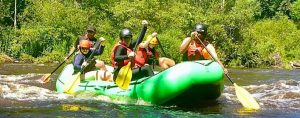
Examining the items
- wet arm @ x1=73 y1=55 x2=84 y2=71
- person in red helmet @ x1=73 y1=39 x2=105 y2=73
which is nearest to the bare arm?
person in red helmet @ x1=73 y1=39 x2=105 y2=73

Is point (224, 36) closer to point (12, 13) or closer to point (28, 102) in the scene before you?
point (12, 13)

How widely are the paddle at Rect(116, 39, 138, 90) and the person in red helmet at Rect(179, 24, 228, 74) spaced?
974 millimetres

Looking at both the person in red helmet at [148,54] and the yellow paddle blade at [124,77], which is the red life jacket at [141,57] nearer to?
the person in red helmet at [148,54]

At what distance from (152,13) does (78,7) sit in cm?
575

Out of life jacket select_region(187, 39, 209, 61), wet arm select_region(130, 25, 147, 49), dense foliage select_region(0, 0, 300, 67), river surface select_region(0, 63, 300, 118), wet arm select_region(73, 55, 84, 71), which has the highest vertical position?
dense foliage select_region(0, 0, 300, 67)

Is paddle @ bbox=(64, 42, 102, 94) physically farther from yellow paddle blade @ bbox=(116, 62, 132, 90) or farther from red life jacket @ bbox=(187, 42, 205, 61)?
red life jacket @ bbox=(187, 42, 205, 61)

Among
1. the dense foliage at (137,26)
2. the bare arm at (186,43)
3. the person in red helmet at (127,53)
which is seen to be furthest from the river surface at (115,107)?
the dense foliage at (137,26)

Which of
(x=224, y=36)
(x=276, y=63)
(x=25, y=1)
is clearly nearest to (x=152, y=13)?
(x=224, y=36)

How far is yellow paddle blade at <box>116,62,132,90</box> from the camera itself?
7793mm

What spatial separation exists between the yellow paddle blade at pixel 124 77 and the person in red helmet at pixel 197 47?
3.21ft

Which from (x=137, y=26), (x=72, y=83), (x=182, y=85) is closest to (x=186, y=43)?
(x=182, y=85)

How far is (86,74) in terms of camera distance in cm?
1001

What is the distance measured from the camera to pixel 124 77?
7.80 m

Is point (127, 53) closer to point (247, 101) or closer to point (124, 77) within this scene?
point (124, 77)
